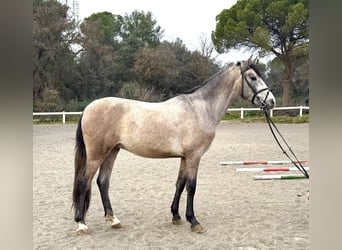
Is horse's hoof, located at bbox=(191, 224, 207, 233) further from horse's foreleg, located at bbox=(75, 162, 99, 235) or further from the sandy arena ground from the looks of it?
horse's foreleg, located at bbox=(75, 162, 99, 235)

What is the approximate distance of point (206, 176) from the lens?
290 centimetres

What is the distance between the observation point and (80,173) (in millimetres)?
1851

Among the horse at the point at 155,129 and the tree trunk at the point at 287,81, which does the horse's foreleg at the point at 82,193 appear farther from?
the tree trunk at the point at 287,81

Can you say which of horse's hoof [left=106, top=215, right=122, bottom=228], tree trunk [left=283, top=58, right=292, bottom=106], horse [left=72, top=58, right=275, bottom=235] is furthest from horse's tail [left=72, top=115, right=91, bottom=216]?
tree trunk [left=283, top=58, right=292, bottom=106]

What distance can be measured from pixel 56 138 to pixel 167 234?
1167 millimetres

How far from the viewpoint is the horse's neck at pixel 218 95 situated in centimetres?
192

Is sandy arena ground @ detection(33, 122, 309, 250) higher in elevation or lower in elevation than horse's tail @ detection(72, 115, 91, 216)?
lower

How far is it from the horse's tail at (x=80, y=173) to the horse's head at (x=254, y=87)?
883 mm

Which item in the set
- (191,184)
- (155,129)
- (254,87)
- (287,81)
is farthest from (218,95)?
(287,81)

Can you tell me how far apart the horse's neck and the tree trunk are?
1.70ft

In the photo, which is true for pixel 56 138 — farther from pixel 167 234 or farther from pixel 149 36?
pixel 167 234

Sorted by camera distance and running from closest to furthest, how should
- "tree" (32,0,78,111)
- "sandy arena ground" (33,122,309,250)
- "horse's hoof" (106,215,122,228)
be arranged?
"sandy arena ground" (33,122,309,250), "horse's hoof" (106,215,122,228), "tree" (32,0,78,111)

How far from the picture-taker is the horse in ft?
5.99
